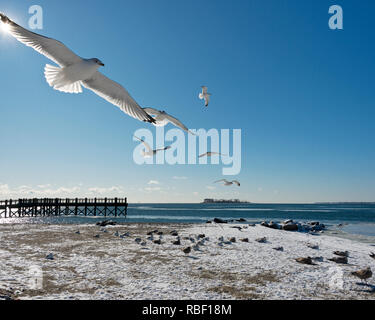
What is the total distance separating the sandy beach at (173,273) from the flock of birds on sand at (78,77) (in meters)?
3.27

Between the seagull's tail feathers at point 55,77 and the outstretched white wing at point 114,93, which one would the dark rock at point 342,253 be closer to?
the outstretched white wing at point 114,93

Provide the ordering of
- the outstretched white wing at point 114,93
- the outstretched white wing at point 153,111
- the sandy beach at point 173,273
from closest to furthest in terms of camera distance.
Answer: the sandy beach at point 173,273, the outstretched white wing at point 114,93, the outstretched white wing at point 153,111

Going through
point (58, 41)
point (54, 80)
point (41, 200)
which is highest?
point (58, 41)

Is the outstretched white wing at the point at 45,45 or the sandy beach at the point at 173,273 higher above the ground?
the outstretched white wing at the point at 45,45

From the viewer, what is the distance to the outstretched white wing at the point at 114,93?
7543mm

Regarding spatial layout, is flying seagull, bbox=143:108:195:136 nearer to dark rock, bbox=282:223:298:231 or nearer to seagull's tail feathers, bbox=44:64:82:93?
seagull's tail feathers, bbox=44:64:82:93

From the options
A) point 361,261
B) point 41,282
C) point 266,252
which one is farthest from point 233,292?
point 361,261

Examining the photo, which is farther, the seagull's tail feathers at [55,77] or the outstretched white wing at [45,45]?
the seagull's tail feathers at [55,77]

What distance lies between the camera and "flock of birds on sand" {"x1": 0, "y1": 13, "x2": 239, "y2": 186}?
6.33 meters

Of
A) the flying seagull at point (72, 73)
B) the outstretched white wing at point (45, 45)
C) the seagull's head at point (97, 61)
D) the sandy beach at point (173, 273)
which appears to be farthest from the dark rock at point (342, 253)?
the outstretched white wing at point (45, 45)

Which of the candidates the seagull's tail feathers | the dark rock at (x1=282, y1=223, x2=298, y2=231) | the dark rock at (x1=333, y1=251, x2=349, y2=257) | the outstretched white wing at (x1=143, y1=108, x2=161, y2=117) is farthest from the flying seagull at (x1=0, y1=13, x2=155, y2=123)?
the dark rock at (x1=282, y1=223, x2=298, y2=231)
